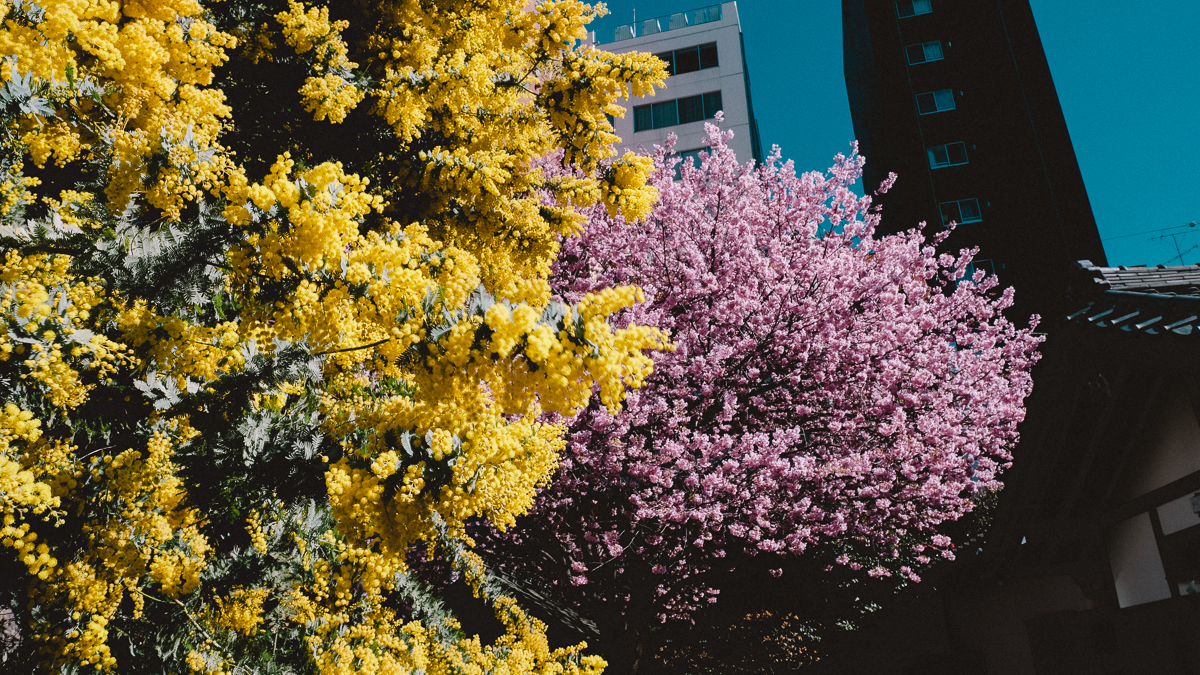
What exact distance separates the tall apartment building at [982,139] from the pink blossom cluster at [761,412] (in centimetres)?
1283

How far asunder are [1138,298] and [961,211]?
22.1m

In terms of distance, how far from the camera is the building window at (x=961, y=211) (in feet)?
75.6

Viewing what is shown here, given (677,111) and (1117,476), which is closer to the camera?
(1117,476)

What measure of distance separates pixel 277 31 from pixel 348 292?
4002mm

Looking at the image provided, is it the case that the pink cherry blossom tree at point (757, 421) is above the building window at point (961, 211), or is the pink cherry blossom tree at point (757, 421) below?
below

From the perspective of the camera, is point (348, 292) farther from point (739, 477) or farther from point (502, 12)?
point (739, 477)

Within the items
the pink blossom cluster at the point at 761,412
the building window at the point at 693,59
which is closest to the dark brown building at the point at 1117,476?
the pink blossom cluster at the point at 761,412

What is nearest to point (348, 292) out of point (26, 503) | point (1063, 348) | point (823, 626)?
point (26, 503)

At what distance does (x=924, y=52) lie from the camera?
2523cm

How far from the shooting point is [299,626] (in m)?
5.33

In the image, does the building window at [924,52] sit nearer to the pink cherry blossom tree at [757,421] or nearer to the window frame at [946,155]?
the window frame at [946,155]

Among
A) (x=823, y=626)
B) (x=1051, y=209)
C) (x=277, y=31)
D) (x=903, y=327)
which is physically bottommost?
(x=823, y=626)

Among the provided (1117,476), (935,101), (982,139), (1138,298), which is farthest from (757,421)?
(935,101)

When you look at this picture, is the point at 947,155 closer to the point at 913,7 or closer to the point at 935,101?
the point at 935,101
